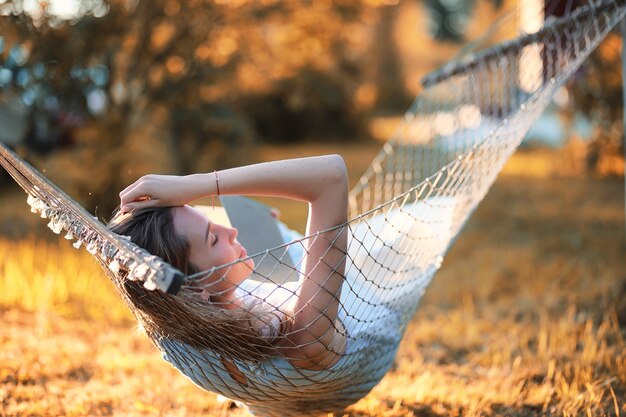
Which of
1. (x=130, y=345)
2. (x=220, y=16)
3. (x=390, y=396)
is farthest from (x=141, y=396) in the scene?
(x=220, y=16)

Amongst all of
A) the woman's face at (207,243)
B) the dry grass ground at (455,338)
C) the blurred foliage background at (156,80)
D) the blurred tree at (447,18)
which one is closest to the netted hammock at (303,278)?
the woman's face at (207,243)

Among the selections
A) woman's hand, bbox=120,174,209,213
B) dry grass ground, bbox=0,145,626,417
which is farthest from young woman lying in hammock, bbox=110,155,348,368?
dry grass ground, bbox=0,145,626,417

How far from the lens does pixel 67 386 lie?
6.45 ft

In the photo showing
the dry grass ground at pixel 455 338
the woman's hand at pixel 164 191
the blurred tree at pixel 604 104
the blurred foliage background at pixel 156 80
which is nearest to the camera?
the woman's hand at pixel 164 191

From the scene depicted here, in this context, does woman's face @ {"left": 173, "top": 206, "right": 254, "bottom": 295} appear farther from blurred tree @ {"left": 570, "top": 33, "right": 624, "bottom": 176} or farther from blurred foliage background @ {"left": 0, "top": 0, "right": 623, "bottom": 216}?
blurred tree @ {"left": 570, "top": 33, "right": 624, "bottom": 176}

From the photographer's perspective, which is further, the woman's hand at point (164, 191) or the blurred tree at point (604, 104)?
the blurred tree at point (604, 104)

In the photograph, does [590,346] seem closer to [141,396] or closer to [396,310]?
[396,310]

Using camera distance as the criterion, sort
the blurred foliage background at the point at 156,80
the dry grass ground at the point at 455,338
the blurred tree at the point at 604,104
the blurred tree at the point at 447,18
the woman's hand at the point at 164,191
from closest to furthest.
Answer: the woman's hand at the point at 164,191
the dry grass ground at the point at 455,338
the blurred foliage background at the point at 156,80
the blurred tree at the point at 604,104
the blurred tree at the point at 447,18

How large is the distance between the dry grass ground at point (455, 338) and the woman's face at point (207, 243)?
0.64 m

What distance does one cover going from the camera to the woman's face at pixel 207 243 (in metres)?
1.27

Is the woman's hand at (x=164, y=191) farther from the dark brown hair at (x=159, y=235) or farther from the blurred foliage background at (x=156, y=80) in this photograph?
the blurred foliage background at (x=156, y=80)

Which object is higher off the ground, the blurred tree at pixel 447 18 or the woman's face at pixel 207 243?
the blurred tree at pixel 447 18

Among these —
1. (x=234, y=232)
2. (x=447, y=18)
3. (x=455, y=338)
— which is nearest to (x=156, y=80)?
(x=455, y=338)

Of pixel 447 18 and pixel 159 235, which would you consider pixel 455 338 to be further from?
pixel 447 18
